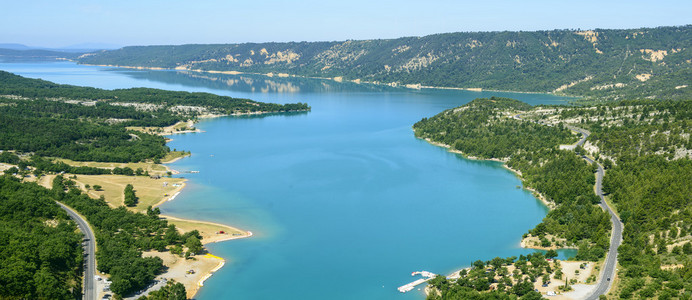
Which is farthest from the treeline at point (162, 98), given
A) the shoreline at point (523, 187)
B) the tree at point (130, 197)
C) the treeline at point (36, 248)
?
→ the treeline at point (36, 248)

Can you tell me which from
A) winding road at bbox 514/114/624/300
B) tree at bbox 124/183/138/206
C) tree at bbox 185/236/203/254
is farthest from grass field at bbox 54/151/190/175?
winding road at bbox 514/114/624/300

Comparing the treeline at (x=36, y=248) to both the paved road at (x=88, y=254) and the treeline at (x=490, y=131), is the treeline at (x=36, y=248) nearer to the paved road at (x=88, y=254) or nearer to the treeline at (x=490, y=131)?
the paved road at (x=88, y=254)

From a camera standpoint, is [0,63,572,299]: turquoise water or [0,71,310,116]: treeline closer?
[0,63,572,299]: turquoise water

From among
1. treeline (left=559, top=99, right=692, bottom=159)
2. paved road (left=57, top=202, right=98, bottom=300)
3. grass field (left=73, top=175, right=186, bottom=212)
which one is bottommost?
paved road (left=57, top=202, right=98, bottom=300)

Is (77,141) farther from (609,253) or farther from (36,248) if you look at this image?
(609,253)

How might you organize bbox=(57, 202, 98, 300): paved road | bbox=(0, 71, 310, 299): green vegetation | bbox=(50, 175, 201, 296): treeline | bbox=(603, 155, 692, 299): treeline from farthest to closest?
bbox=(50, 175, 201, 296): treeline
bbox=(57, 202, 98, 300): paved road
bbox=(0, 71, 310, 299): green vegetation
bbox=(603, 155, 692, 299): treeline

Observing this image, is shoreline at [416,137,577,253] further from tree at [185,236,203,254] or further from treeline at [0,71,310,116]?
treeline at [0,71,310,116]
